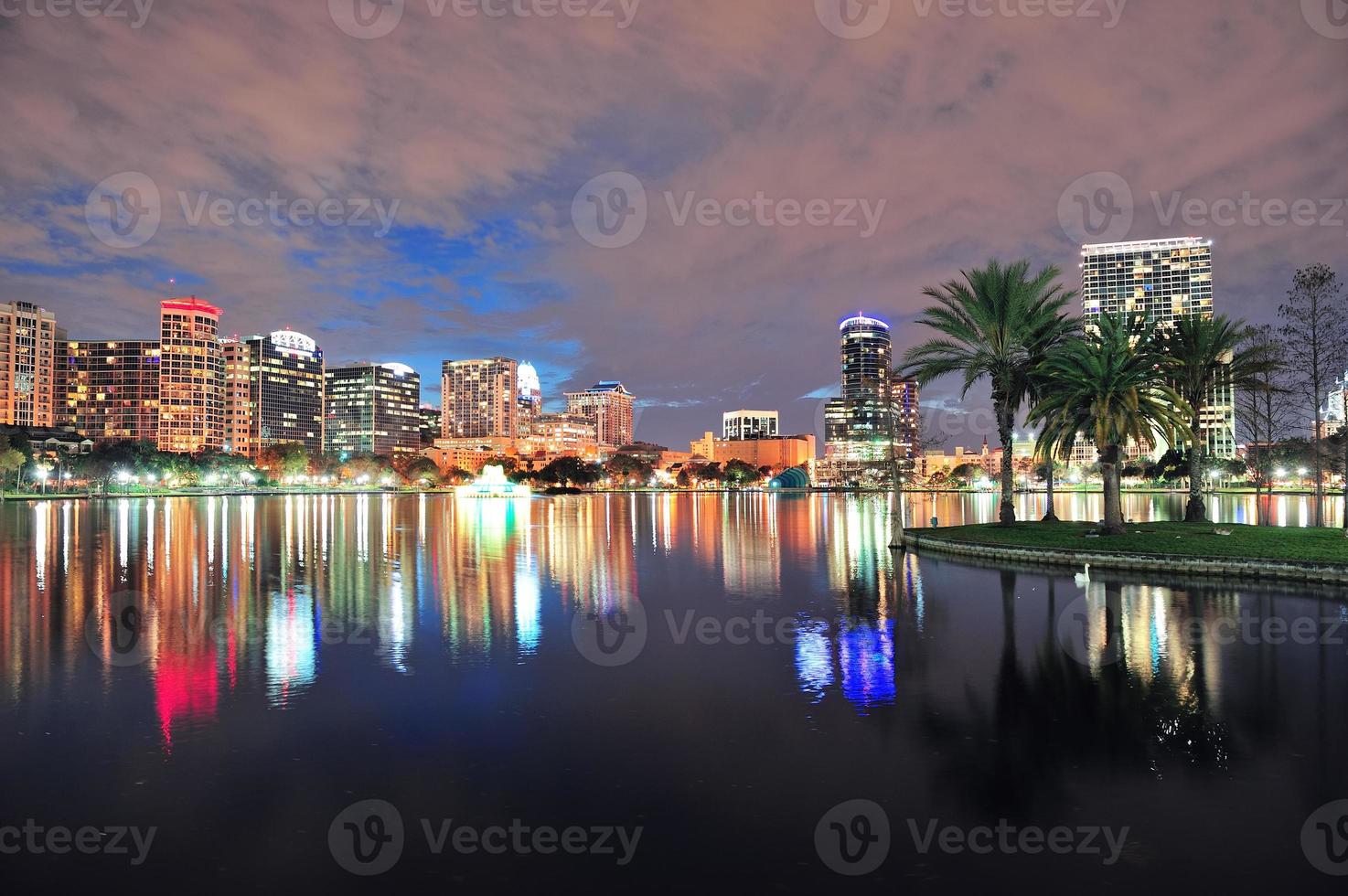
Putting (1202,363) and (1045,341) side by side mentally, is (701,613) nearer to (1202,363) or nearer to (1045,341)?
(1045,341)

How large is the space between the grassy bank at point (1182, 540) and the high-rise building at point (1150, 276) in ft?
546

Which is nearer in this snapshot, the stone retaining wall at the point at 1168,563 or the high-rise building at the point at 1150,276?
the stone retaining wall at the point at 1168,563

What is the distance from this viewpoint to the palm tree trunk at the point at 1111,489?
30.9 m

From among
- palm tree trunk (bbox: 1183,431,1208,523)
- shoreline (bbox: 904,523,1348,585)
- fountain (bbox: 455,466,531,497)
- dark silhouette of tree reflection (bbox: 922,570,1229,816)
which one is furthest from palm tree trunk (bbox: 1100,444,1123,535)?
→ fountain (bbox: 455,466,531,497)

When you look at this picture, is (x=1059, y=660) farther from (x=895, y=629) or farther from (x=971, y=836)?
(x=971, y=836)

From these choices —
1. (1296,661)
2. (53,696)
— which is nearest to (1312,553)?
(1296,661)

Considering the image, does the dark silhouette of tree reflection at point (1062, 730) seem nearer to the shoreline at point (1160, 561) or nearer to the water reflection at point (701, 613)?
the water reflection at point (701, 613)

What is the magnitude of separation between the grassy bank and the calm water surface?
320cm

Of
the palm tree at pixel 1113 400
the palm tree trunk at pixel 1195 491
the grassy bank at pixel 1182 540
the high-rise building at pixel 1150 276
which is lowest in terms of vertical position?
the grassy bank at pixel 1182 540

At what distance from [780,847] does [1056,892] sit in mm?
2354

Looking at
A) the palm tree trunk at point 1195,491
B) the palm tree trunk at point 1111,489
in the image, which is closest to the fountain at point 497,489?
the palm tree trunk at point 1195,491

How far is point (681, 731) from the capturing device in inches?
423

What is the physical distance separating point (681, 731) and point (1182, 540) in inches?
988

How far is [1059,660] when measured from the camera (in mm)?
14250
